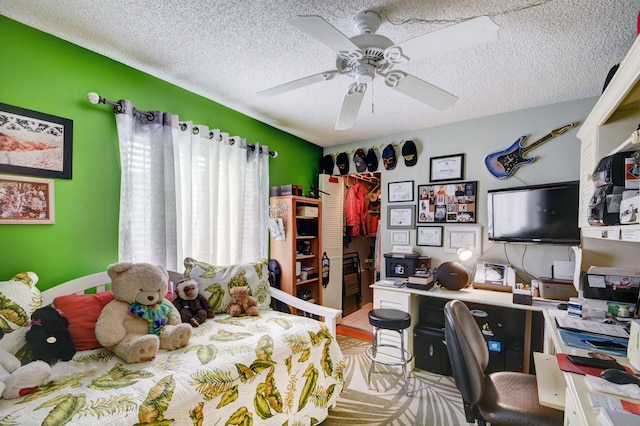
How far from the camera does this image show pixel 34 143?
167 cm

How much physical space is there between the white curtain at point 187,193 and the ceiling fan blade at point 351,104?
1214 millimetres

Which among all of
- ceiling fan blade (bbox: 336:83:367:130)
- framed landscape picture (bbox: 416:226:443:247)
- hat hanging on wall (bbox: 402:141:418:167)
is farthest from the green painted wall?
framed landscape picture (bbox: 416:226:443:247)

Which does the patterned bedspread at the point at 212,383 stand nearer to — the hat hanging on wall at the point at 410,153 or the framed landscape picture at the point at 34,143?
the framed landscape picture at the point at 34,143

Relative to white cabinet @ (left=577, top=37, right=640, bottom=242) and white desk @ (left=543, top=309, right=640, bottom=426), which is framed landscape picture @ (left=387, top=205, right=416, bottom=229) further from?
white desk @ (left=543, top=309, right=640, bottom=426)

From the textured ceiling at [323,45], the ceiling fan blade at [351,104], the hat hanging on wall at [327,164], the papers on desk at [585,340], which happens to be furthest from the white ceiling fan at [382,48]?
the hat hanging on wall at [327,164]

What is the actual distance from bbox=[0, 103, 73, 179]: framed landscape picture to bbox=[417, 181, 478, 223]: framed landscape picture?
305 cm

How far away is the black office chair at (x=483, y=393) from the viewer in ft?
4.23

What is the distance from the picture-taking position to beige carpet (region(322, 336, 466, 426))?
6.46ft

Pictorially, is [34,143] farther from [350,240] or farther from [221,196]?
[350,240]

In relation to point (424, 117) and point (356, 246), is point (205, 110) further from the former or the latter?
point (356, 246)

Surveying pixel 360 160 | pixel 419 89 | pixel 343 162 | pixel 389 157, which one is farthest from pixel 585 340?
pixel 343 162

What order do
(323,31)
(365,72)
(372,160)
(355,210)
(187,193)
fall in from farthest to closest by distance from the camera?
(355,210) → (372,160) → (187,193) → (365,72) → (323,31)

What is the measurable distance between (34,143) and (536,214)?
11.9 ft

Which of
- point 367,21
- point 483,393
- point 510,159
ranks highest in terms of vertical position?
point 367,21
